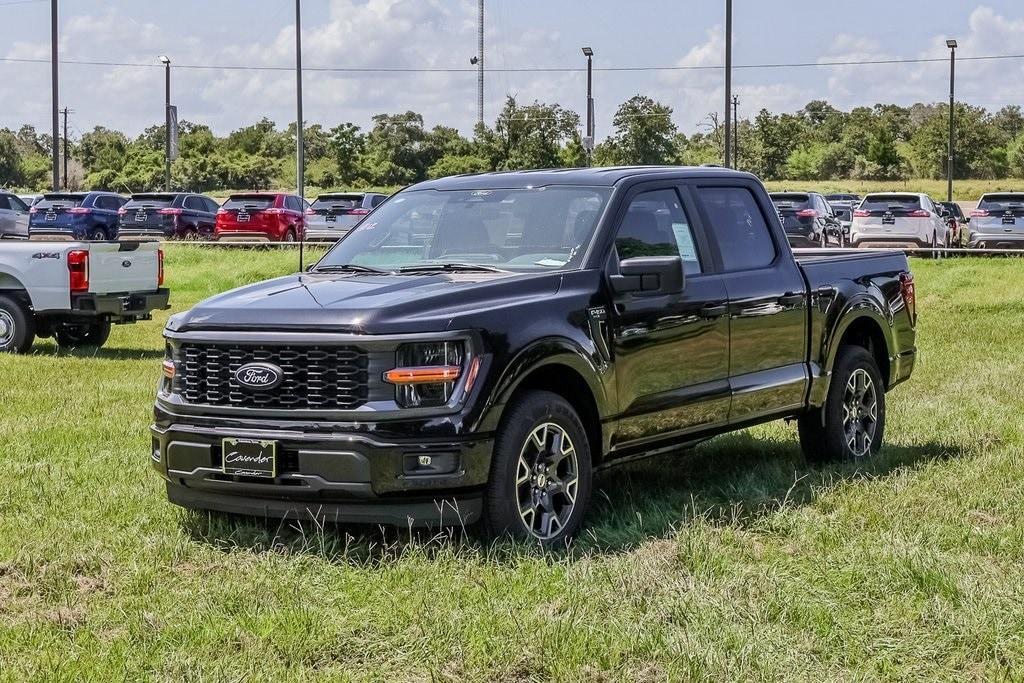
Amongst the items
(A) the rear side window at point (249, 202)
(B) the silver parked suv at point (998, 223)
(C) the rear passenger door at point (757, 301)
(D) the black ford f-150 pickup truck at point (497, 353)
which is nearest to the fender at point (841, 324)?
(D) the black ford f-150 pickup truck at point (497, 353)

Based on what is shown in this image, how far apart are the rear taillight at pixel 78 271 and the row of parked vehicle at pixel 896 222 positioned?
17247mm

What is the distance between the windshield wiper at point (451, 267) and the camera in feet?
23.4

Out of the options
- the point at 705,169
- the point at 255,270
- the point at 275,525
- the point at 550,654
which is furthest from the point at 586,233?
the point at 255,270

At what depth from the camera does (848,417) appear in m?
9.16

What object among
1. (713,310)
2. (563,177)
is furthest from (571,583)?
(563,177)

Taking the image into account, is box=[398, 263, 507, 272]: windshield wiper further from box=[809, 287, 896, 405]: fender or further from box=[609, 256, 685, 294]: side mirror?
box=[809, 287, 896, 405]: fender

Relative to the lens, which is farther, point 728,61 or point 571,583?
point 728,61

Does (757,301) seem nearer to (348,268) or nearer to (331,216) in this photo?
(348,268)

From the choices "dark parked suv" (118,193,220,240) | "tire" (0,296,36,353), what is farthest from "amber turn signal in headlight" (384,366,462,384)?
"dark parked suv" (118,193,220,240)

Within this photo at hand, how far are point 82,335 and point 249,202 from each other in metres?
19.1

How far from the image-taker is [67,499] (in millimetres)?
7656

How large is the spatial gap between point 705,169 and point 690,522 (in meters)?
2.21

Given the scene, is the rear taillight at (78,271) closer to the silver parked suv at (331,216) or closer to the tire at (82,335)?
the tire at (82,335)

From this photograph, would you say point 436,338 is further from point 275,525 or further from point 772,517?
point 772,517
